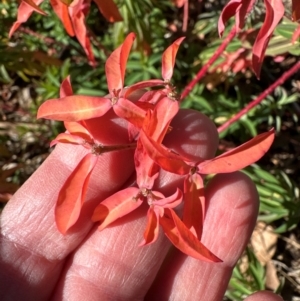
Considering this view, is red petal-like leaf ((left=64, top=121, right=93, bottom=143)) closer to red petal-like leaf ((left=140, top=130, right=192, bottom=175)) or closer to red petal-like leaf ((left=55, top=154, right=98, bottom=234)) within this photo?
red petal-like leaf ((left=55, top=154, right=98, bottom=234))

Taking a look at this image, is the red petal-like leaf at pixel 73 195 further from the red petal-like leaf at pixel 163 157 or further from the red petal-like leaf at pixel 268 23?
the red petal-like leaf at pixel 268 23

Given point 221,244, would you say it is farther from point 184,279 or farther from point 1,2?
point 1,2

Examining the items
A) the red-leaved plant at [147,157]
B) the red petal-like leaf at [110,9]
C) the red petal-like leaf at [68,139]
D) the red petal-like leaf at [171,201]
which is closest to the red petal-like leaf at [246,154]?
the red-leaved plant at [147,157]

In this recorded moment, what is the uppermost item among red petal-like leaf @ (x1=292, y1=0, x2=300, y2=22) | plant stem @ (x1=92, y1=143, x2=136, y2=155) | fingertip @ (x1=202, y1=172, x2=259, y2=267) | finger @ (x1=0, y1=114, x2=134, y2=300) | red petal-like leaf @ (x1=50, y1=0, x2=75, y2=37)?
red petal-like leaf @ (x1=50, y1=0, x2=75, y2=37)

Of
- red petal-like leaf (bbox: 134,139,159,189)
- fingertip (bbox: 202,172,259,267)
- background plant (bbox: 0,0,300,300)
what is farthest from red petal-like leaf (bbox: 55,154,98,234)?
background plant (bbox: 0,0,300,300)

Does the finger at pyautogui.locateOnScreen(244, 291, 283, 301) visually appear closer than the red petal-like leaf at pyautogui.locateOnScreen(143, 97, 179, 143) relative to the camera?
No

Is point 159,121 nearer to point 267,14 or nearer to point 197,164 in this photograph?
point 197,164

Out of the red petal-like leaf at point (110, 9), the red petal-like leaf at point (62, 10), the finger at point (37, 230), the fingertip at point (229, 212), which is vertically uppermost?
the red petal-like leaf at point (62, 10)
